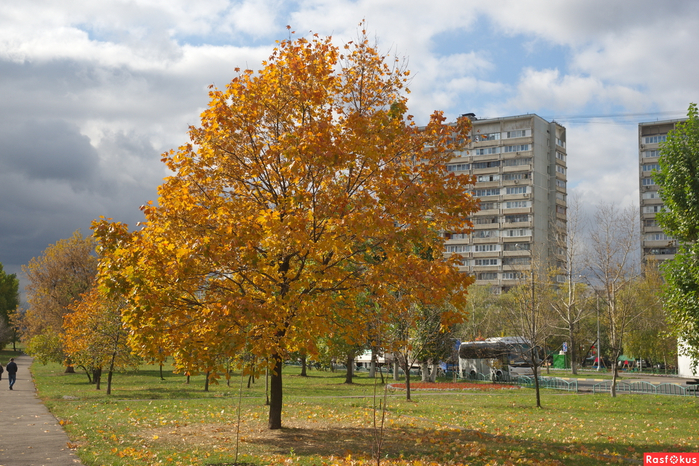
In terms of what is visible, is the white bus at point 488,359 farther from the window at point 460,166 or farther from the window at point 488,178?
the window at point 460,166

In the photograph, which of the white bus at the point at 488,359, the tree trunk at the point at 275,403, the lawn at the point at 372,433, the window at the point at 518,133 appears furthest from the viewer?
the window at the point at 518,133

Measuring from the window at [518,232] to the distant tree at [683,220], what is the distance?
74.6m

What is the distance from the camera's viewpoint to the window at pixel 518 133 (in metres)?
95.6

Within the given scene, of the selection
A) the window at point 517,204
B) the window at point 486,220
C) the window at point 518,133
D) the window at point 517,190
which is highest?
the window at point 518,133

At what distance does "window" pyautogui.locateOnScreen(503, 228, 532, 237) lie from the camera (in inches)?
3743

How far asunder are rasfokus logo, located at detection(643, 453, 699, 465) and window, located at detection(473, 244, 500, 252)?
87547 mm

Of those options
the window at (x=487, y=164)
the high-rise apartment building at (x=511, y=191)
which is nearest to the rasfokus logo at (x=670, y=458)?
the high-rise apartment building at (x=511, y=191)

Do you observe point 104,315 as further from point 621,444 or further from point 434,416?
point 621,444

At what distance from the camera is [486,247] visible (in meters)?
97.6

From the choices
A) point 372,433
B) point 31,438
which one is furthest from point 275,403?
point 31,438

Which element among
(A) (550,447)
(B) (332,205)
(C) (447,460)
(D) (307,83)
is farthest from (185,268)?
(A) (550,447)

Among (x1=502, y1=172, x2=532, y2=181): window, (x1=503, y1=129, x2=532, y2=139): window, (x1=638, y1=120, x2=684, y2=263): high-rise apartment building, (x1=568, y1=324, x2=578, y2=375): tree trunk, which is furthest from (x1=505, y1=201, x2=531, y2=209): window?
(x1=568, y1=324, x2=578, y2=375): tree trunk

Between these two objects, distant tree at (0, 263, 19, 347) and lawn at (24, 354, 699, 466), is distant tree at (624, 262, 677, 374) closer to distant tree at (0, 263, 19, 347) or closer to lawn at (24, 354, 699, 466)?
lawn at (24, 354, 699, 466)

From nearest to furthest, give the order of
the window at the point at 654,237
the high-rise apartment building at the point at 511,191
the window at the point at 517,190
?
the high-rise apartment building at the point at 511,191 → the window at the point at 517,190 → the window at the point at 654,237
